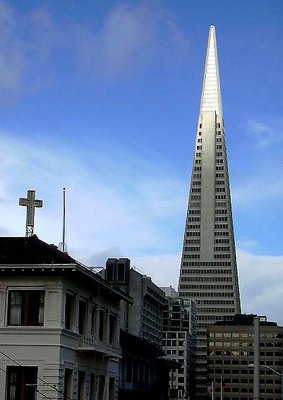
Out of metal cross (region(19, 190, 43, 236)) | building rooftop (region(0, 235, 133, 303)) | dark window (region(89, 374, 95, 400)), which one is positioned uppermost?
metal cross (region(19, 190, 43, 236))

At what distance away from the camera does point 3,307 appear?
46.8 metres

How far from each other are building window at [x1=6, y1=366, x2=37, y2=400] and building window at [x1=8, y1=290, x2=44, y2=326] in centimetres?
264

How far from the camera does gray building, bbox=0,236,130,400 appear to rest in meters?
45.8

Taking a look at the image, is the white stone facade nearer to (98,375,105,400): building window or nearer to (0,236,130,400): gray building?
(0,236,130,400): gray building

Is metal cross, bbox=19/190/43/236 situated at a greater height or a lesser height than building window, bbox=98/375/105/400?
greater

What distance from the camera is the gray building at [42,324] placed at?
45.8 metres

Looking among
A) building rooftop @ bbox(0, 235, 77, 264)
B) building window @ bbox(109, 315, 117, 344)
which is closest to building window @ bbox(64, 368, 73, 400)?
building rooftop @ bbox(0, 235, 77, 264)

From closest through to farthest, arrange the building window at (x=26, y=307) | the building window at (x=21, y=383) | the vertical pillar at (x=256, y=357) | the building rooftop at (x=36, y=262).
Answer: the vertical pillar at (x=256, y=357) < the building window at (x=21, y=383) < the building rooftop at (x=36, y=262) < the building window at (x=26, y=307)

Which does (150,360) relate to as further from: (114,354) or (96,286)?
(96,286)

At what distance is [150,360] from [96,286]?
38.0 meters

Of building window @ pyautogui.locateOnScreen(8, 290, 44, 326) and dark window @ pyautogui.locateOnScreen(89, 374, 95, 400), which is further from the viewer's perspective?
dark window @ pyautogui.locateOnScreen(89, 374, 95, 400)

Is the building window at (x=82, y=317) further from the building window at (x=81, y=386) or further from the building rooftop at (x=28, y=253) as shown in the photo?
the building rooftop at (x=28, y=253)

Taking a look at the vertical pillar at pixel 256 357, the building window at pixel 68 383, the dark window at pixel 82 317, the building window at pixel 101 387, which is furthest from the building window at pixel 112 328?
the vertical pillar at pixel 256 357

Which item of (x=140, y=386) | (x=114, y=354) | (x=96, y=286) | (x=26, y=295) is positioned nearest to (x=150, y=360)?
(x=140, y=386)
